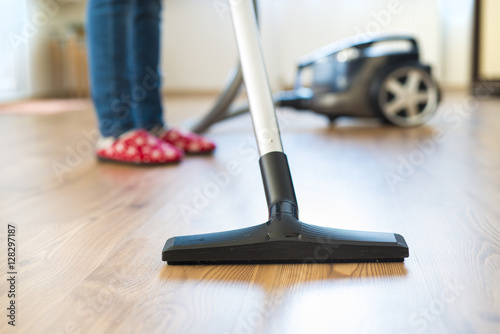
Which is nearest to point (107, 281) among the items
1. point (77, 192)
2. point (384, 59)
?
point (77, 192)

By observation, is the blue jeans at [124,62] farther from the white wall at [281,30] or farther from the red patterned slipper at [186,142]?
the white wall at [281,30]

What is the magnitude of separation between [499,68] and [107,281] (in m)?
2.81

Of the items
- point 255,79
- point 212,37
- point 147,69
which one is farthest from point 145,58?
point 212,37

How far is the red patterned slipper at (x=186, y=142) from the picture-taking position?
138cm

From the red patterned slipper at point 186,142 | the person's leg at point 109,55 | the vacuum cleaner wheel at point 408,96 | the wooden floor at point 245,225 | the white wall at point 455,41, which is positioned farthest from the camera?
the white wall at point 455,41

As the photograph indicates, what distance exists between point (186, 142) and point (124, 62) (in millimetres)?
264

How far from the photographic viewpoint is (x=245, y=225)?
754 mm

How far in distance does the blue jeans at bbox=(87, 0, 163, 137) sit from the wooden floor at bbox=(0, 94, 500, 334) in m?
0.13

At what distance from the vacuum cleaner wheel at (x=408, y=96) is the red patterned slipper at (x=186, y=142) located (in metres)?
0.69

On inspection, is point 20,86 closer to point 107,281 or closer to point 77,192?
point 77,192

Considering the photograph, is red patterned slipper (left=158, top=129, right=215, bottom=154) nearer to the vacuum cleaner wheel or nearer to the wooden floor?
the wooden floor

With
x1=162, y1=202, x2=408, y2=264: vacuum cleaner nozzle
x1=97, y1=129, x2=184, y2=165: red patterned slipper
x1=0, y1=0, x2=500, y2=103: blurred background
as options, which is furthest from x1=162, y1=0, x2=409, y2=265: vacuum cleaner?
x1=0, y1=0, x2=500, y2=103: blurred background

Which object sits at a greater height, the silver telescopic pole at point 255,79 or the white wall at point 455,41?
the silver telescopic pole at point 255,79

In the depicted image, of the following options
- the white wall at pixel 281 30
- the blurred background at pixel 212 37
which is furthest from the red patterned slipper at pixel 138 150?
the white wall at pixel 281 30
